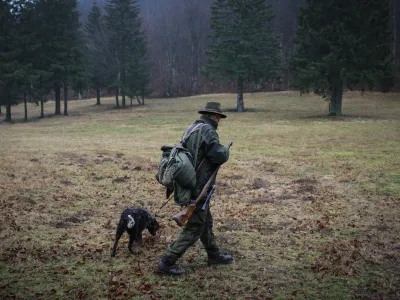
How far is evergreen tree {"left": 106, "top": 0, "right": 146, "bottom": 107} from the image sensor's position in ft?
157

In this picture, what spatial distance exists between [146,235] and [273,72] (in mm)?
37606

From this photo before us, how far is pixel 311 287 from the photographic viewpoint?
511 cm

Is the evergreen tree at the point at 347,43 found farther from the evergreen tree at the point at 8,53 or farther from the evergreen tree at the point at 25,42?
the evergreen tree at the point at 8,53

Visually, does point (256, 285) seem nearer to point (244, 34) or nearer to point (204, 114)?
point (204, 114)

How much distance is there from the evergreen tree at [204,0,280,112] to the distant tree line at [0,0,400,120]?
104 mm

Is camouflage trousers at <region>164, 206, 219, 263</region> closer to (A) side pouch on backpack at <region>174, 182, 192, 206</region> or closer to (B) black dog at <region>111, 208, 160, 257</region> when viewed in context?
(A) side pouch on backpack at <region>174, 182, 192, 206</region>

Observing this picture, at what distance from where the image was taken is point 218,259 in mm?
5727

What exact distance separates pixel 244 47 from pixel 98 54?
2118 cm

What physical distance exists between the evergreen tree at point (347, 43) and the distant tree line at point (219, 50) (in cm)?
8

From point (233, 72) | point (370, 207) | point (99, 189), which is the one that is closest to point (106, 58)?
A: point (233, 72)

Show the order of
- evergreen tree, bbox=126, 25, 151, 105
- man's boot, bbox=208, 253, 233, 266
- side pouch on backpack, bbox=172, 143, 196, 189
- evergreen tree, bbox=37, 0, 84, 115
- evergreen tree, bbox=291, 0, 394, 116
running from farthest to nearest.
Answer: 1. evergreen tree, bbox=126, 25, 151, 105
2. evergreen tree, bbox=37, 0, 84, 115
3. evergreen tree, bbox=291, 0, 394, 116
4. man's boot, bbox=208, 253, 233, 266
5. side pouch on backpack, bbox=172, 143, 196, 189

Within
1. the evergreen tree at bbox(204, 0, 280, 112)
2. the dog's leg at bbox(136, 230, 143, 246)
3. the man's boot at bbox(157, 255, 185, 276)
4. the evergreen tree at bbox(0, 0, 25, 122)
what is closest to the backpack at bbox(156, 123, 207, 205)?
the man's boot at bbox(157, 255, 185, 276)

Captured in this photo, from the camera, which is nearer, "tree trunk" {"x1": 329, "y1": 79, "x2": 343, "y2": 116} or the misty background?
"tree trunk" {"x1": 329, "y1": 79, "x2": 343, "y2": 116}

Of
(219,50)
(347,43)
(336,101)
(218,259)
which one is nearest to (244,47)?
(219,50)
